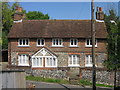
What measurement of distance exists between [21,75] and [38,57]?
24.3m

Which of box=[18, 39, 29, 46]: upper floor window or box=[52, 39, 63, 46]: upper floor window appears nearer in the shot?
box=[52, 39, 63, 46]: upper floor window

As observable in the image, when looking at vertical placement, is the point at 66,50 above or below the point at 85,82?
above

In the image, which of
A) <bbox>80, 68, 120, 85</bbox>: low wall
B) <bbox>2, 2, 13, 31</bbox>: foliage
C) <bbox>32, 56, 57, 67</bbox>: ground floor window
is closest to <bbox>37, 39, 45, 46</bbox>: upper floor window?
<bbox>32, 56, 57, 67</bbox>: ground floor window

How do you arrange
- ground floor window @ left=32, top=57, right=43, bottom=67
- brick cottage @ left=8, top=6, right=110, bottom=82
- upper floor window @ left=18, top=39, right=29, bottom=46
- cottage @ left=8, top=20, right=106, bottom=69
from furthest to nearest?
upper floor window @ left=18, top=39, right=29, bottom=46, cottage @ left=8, top=20, right=106, bottom=69, brick cottage @ left=8, top=6, right=110, bottom=82, ground floor window @ left=32, top=57, right=43, bottom=67

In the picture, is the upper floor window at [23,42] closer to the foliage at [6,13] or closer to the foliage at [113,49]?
the foliage at [6,13]

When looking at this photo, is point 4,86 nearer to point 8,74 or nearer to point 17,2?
point 8,74

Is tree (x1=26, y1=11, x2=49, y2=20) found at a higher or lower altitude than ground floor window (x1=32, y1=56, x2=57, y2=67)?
higher

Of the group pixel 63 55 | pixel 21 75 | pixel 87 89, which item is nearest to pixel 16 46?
pixel 63 55

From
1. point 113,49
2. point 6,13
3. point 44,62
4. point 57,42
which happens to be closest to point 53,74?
point 44,62

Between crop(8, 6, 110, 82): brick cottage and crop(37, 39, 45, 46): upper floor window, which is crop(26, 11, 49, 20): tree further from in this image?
crop(37, 39, 45, 46): upper floor window

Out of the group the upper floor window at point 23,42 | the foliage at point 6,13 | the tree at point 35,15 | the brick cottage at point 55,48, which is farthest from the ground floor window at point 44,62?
the tree at point 35,15

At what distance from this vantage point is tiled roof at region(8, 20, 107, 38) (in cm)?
3747

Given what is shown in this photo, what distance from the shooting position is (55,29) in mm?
38625

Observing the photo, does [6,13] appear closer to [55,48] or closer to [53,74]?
[55,48]
